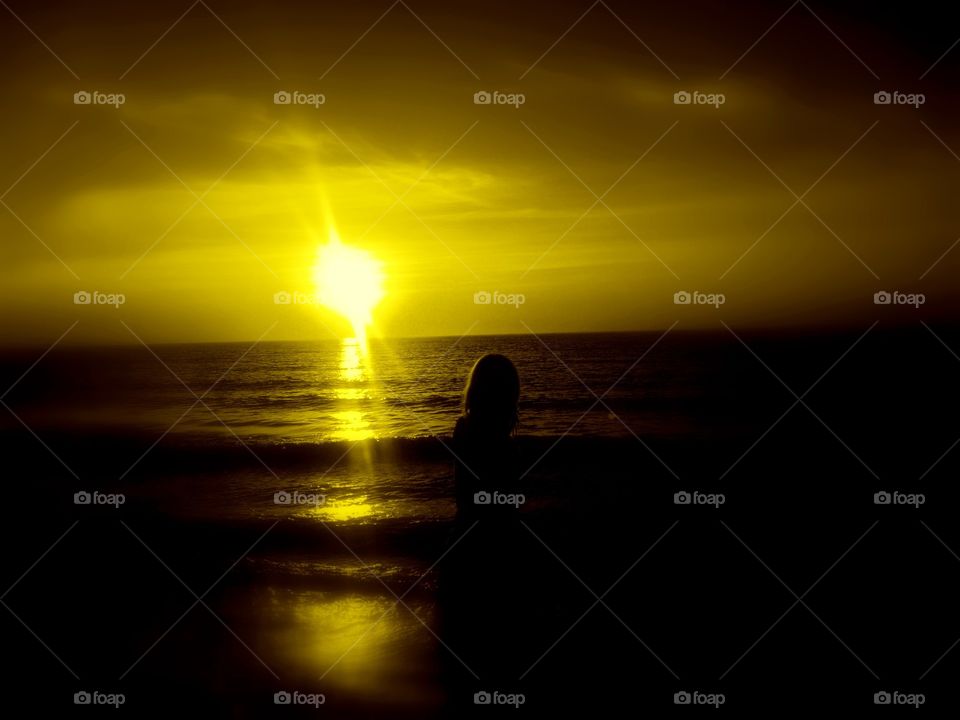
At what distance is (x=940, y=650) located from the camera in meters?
4.89

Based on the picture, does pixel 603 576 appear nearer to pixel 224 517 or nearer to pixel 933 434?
pixel 224 517

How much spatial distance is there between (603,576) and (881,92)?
5922mm
